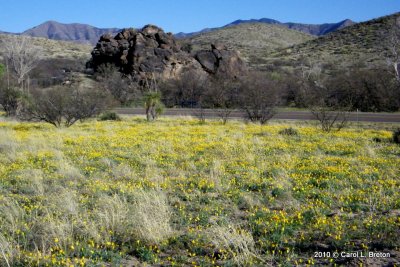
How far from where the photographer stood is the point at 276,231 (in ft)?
19.9

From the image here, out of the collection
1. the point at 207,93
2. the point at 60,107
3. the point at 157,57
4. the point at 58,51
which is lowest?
the point at 60,107

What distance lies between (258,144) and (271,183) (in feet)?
20.0

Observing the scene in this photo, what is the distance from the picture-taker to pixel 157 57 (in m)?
48.7

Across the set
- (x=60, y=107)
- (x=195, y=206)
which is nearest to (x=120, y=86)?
(x=60, y=107)

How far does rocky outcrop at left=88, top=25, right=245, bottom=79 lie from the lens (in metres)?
47.9

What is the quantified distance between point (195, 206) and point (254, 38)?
10974 centimetres

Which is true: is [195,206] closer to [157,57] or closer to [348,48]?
[157,57]

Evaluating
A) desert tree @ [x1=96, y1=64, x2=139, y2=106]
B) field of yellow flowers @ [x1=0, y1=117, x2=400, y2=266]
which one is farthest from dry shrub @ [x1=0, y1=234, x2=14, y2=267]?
desert tree @ [x1=96, y1=64, x2=139, y2=106]

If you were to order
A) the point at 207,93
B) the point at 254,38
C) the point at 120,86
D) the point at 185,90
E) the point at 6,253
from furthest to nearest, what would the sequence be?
the point at 254,38, the point at 120,86, the point at 185,90, the point at 207,93, the point at 6,253

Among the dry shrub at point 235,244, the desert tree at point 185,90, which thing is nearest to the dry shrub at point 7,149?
the dry shrub at point 235,244

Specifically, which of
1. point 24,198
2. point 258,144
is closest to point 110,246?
point 24,198

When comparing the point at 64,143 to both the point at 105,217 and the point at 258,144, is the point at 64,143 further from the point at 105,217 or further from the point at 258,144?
the point at 105,217

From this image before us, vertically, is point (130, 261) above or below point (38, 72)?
below

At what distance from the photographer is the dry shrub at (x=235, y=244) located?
5.08 metres
